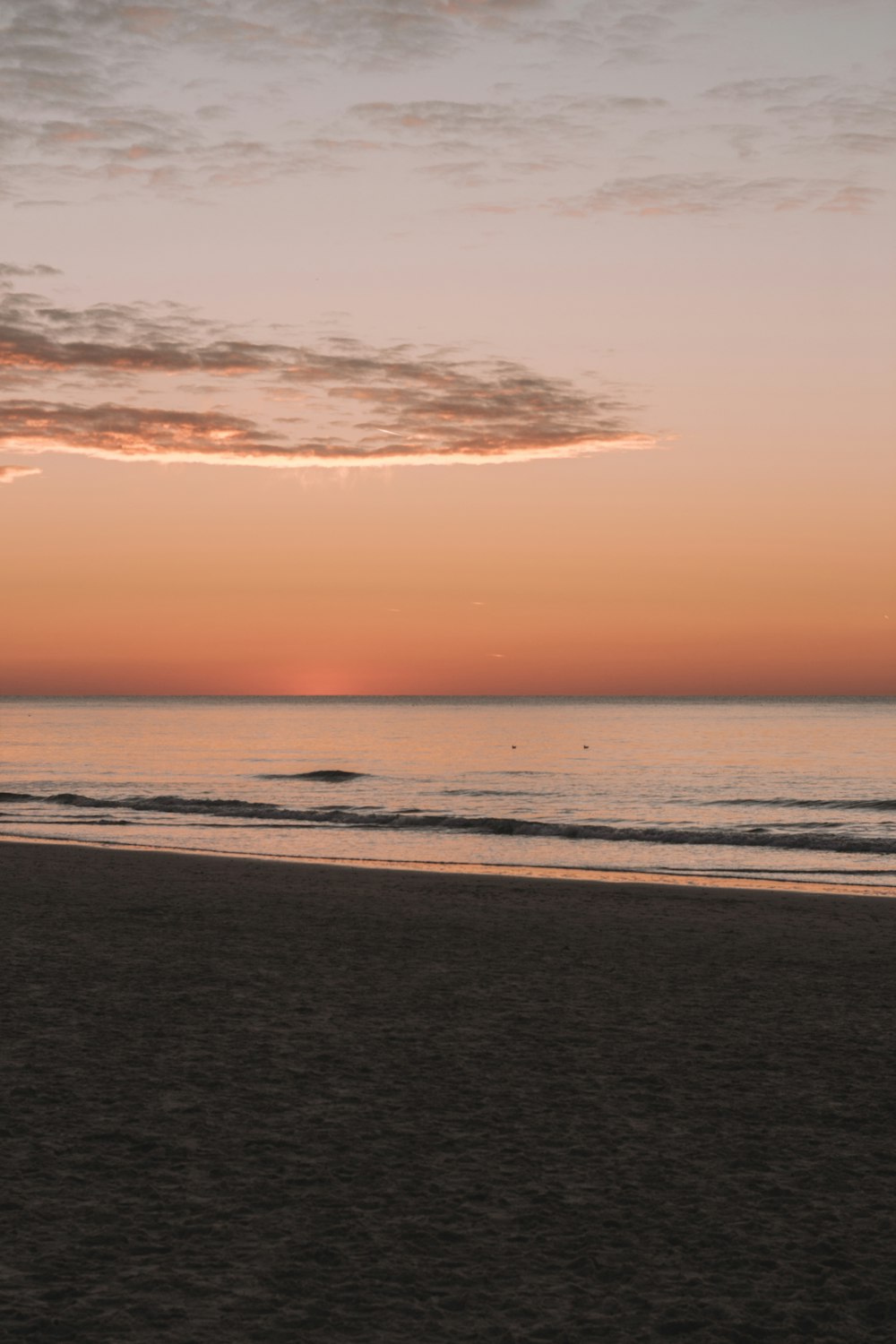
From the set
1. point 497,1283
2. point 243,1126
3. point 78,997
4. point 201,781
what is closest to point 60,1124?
point 243,1126

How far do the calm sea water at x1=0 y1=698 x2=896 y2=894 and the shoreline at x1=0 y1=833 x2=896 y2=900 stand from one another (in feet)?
2.02

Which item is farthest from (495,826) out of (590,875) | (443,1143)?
(443,1143)

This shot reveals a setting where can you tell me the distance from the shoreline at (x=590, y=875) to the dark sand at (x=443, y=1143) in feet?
26.2

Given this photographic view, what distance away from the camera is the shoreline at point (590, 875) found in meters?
20.5

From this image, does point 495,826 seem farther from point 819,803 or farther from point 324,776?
point 324,776

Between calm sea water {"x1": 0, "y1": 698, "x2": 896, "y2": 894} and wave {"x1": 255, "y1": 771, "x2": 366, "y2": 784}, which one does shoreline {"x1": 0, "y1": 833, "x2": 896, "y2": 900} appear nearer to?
calm sea water {"x1": 0, "y1": 698, "x2": 896, "y2": 894}

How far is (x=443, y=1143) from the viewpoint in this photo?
6121mm

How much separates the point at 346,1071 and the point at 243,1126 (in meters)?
1.20

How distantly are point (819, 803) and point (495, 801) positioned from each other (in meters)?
13.0

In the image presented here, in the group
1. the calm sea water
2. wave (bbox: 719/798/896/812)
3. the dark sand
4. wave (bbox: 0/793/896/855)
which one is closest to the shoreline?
the calm sea water

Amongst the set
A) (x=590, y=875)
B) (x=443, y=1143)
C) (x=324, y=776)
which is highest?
(x=443, y=1143)

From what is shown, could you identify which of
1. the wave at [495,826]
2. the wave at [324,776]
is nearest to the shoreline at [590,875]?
the wave at [495,826]

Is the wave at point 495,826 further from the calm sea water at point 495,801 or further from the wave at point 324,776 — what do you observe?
the wave at point 324,776

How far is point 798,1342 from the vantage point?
4152mm
